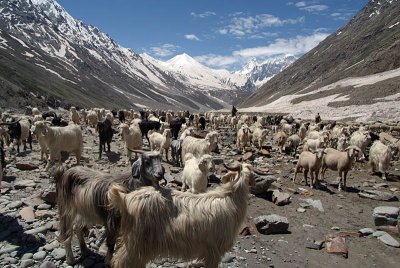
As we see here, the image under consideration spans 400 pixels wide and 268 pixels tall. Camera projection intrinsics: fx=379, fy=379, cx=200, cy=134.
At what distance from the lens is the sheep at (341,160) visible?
50.1 feet

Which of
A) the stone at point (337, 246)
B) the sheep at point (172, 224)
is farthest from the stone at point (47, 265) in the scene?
the stone at point (337, 246)

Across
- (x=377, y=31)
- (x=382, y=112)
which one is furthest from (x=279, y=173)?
(x=377, y=31)

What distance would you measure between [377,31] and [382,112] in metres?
106

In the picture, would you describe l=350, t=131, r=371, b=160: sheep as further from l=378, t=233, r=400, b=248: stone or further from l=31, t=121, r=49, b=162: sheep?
l=31, t=121, r=49, b=162: sheep

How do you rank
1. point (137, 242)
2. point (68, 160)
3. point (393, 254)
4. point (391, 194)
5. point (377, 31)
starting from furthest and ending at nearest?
point (377, 31)
point (68, 160)
point (391, 194)
point (393, 254)
point (137, 242)

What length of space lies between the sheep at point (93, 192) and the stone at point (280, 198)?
23.3 ft

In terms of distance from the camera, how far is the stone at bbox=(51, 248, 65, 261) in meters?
7.57

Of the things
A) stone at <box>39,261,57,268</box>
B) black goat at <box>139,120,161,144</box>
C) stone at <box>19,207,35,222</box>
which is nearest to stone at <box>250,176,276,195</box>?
stone at <box>19,207,35,222</box>

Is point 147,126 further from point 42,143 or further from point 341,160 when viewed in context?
point 341,160

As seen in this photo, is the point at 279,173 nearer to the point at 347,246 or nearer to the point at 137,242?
the point at 347,246

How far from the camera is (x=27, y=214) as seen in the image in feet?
30.3

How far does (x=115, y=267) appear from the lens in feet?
19.8

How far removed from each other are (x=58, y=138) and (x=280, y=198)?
28.5 feet

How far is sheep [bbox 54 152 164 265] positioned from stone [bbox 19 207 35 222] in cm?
212
